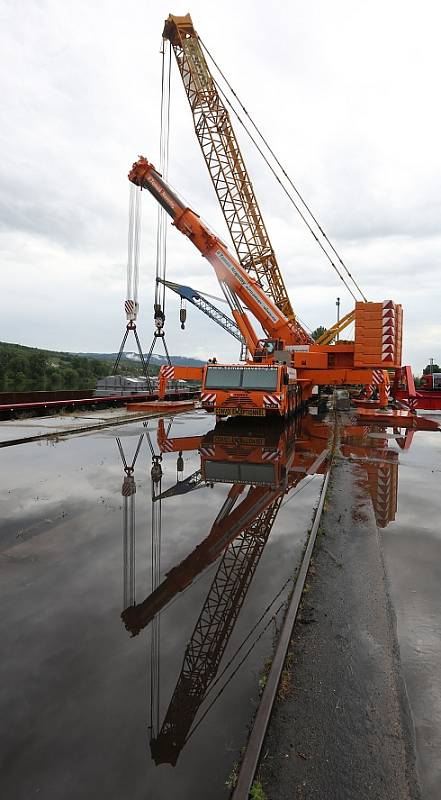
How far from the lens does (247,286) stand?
71.1ft

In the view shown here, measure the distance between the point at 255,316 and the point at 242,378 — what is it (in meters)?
9.26

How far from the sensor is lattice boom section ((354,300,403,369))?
1727 cm

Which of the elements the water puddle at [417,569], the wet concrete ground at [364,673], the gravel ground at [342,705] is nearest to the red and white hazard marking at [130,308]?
the water puddle at [417,569]

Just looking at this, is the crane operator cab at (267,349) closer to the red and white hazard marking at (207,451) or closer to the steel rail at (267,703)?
the red and white hazard marking at (207,451)

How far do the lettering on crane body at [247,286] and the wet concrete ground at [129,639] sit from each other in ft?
53.5

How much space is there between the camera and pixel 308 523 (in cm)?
509

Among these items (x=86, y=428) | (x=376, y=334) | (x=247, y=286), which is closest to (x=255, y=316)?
(x=247, y=286)

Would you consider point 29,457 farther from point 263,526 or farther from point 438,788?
point 438,788

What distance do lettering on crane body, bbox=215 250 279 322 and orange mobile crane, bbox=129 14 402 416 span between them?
0.16 feet

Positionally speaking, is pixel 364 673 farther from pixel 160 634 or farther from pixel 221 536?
pixel 221 536

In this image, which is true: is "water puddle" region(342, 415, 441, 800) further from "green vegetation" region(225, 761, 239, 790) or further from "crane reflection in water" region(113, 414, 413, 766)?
"green vegetation" region(225, 761, 239, 790)

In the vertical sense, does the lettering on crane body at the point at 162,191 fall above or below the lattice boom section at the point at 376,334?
above

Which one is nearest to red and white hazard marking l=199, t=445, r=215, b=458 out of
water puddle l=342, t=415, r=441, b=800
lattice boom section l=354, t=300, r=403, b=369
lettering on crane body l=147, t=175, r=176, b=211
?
water puddle l=342, t=415, r=441, b=800

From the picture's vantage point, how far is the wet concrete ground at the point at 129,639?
196cm
